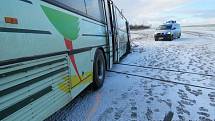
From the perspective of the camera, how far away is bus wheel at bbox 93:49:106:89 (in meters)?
5.68

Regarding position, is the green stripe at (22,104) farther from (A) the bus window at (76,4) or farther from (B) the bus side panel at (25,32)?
(A) the bus window at (76,4)

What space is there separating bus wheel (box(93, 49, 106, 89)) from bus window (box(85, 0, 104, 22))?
94 cm

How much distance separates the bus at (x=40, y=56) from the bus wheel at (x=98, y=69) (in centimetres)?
61

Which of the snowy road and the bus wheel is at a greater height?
the bus wheel

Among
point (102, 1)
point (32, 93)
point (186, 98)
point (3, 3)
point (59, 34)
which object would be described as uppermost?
point (102, 1)

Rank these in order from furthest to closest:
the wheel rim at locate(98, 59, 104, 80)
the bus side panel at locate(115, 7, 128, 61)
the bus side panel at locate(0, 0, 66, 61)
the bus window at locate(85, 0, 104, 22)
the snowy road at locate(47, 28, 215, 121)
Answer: the bus side panel at locate(115, 7, 128, 61)
the wheel rim at locate(98, 59, 104, 80)
the bus window at locate(85, 0, 104, 22)
the snowy road at locate(47, 28, 215, 121)
the bus side panel at locate(0, 0, 66, 61)

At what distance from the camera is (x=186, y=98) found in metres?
5.26

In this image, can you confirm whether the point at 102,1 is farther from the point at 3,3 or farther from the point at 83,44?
the point at 3,3

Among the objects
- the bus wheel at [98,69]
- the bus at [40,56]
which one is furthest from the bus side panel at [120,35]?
the bus at [40,56]

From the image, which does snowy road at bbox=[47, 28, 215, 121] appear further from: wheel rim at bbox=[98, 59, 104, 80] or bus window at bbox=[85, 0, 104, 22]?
bus window at bbox=[85, 0, 104, 22]

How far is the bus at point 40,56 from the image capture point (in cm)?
230

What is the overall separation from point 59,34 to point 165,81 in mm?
4250

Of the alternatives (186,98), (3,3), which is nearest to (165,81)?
(186,98)

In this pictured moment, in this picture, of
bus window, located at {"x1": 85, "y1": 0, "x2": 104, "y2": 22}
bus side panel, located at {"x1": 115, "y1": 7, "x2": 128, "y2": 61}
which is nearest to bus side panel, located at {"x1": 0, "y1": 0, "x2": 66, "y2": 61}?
bus window, located at {"x1": 85, "y1": 0, "x2": 104, "y2": 22}
